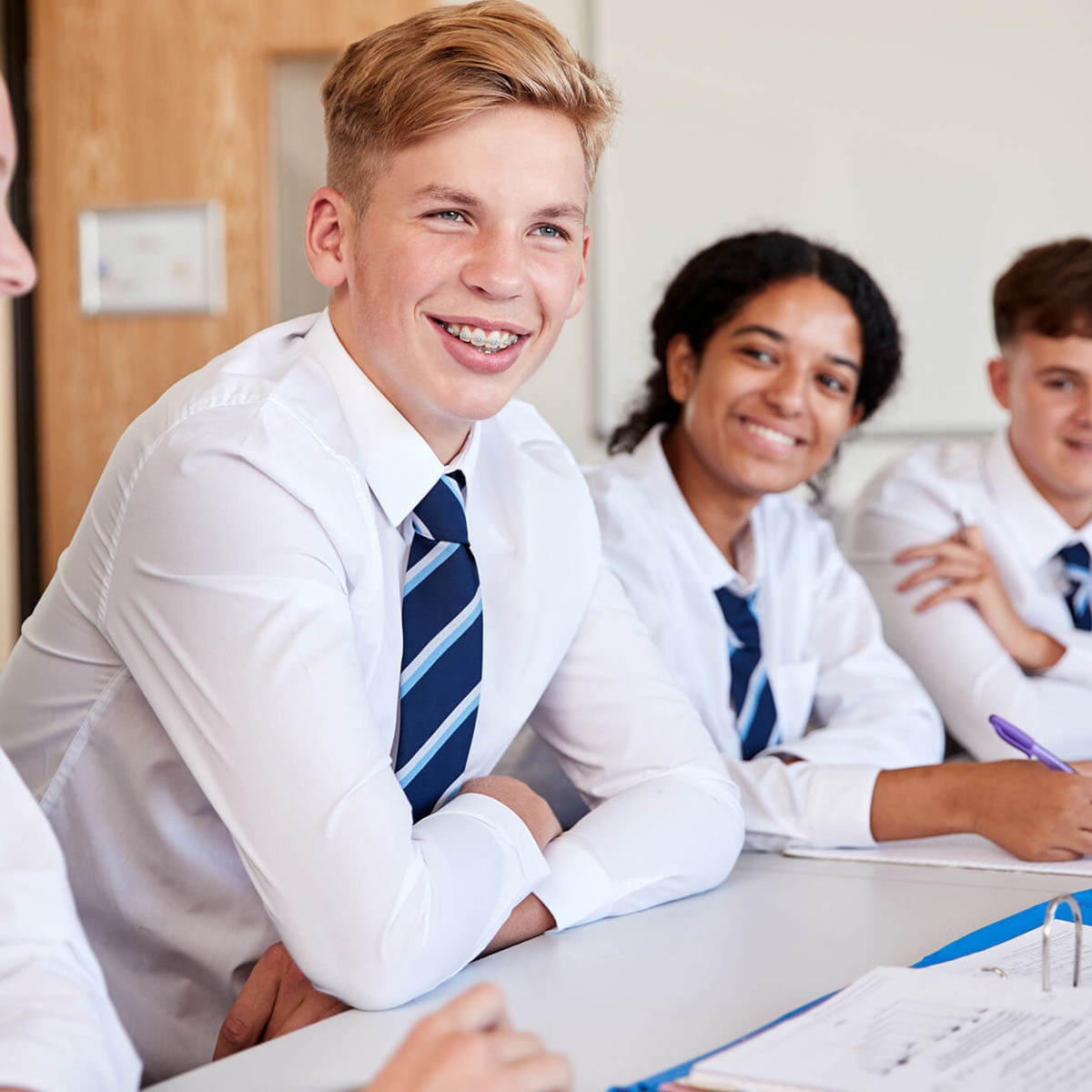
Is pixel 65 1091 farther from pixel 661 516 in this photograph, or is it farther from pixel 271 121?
pixel 271 121

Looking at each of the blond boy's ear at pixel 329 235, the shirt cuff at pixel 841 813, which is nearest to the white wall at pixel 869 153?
the shirt cuff at pixel 841 813

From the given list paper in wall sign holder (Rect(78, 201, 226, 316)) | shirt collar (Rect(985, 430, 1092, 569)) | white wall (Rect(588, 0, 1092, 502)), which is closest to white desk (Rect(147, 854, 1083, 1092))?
shirt collar (Rect(985, 430, 1092, 569))

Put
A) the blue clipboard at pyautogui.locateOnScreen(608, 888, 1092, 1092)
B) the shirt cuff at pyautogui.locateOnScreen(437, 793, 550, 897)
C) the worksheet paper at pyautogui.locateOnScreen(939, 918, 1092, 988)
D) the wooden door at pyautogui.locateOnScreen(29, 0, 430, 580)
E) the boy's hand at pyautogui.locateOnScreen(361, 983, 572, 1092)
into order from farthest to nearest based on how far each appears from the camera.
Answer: the wooden door at pyautogui.locateOnScreen(29, 0, 430, 580) → the shirt cuff at pyautogui.locateOnScreen(437, 793, 550, 897) → the worksheet paper at pyautogui.locateOnScreen(939, 918, 1092, 988) → the blue clipboard at pyautogui.locateOnScreen(608, 888, 1092, 1092) → the boy's hand at pyautogui.locateOnScreen(361, 983, 572, 1092)

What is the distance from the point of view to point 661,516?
1898mm

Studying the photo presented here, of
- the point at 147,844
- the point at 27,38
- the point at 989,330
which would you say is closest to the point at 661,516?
the point at 147,844

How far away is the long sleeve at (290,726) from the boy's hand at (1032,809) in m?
0.56

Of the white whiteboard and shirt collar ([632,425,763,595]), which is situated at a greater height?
the white whiteboard

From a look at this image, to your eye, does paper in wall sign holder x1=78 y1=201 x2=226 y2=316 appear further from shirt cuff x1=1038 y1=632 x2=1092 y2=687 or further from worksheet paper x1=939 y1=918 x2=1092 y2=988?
worksheet paper x1=939 y1=918 x2=1092 y2=988

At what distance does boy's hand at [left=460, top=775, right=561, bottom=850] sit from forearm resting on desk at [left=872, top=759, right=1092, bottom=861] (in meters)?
0.43

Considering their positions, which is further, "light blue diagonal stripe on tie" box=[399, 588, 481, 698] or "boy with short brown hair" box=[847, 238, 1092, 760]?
"boy with short brown hair" box=[847, 238, 1092, 760]

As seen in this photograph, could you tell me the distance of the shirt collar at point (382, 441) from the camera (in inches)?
48.1

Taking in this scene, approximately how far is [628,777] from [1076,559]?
1.20 metres

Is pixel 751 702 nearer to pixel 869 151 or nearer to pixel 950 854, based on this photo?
pixel 950 854

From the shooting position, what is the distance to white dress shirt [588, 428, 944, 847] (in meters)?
1.77
